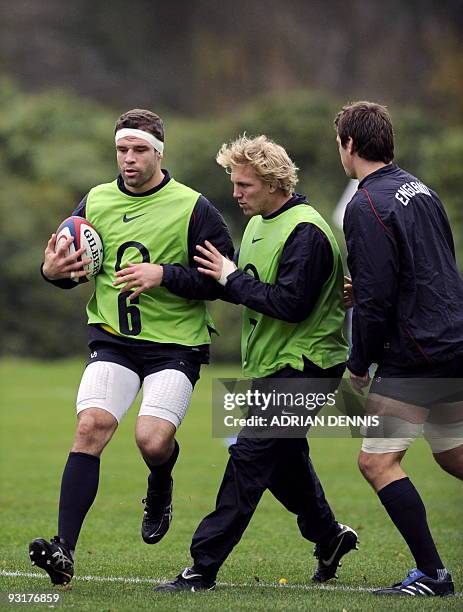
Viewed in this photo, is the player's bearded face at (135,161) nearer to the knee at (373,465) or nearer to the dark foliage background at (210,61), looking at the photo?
the knee at (373,465)

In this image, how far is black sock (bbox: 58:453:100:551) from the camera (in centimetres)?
646

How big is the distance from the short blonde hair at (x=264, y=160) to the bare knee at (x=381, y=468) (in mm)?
1537

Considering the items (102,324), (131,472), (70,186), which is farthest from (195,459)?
(70,186)

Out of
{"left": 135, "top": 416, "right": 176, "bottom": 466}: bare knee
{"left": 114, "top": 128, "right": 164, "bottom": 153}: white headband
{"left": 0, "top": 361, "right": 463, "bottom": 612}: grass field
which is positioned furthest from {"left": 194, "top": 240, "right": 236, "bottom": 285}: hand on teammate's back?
{"left": 0, "top": 361, "right": 463, "bottom": 612}: grass field

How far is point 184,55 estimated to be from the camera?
273ft

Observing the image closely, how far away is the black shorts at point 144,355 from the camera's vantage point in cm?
693

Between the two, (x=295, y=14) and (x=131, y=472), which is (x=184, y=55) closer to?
(x=295, y=14)

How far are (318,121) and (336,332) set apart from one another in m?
37.0

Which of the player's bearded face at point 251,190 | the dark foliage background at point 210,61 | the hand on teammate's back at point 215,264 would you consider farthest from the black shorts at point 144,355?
the dark foliage background at point 210,61

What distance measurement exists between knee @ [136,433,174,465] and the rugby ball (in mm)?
1004

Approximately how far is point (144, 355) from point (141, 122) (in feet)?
4.36

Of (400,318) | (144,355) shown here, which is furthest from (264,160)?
(144,355)

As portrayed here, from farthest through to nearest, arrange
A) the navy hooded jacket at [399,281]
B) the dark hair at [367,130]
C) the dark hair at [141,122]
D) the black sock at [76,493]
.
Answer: the dark hair at [141,122], the dark hair at [367,130], the black sock at [76,493], the navy hooded jacket at [399,281]

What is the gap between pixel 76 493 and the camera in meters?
6.52
